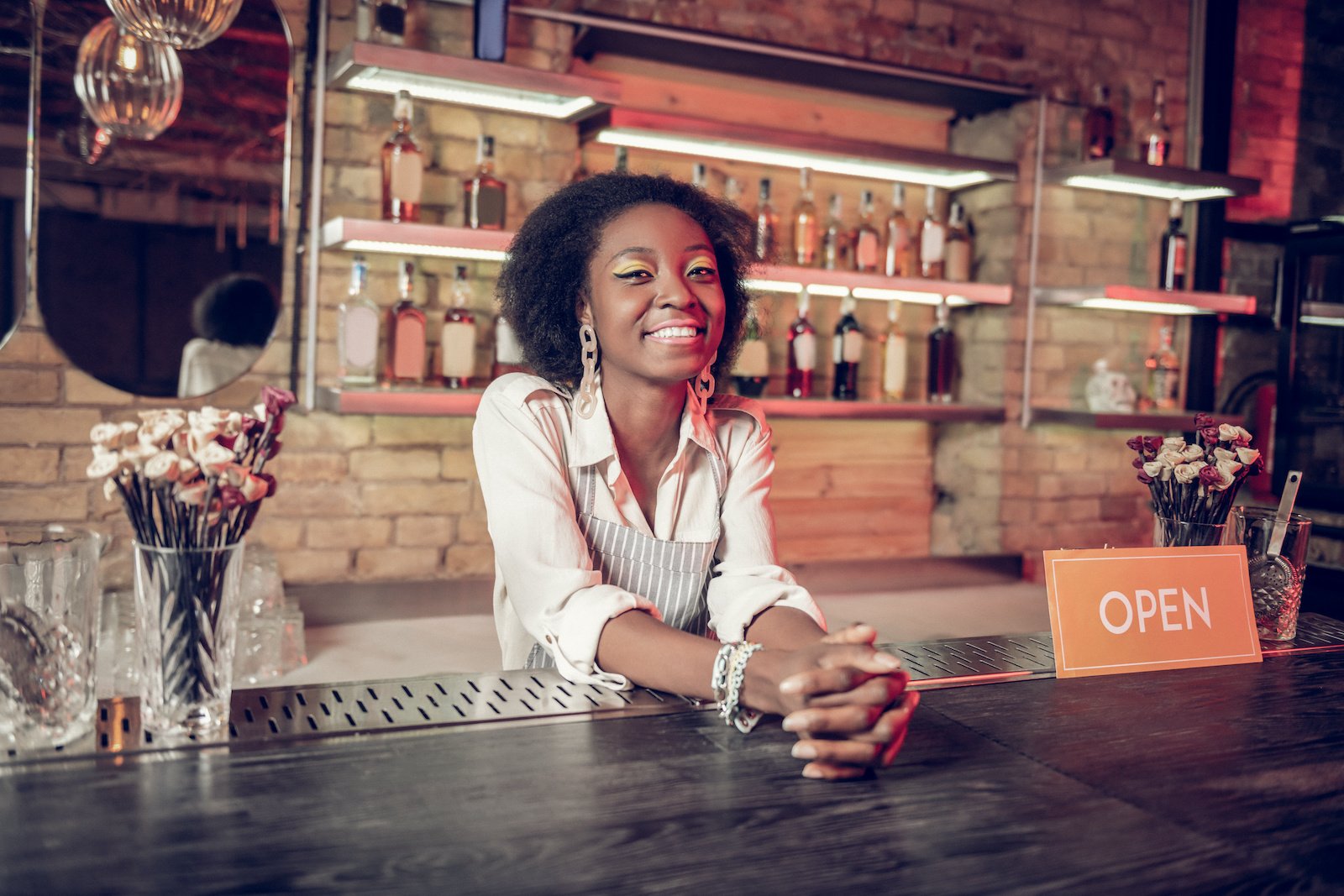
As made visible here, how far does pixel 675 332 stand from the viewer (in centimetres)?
131

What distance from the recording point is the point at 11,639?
2.58ft

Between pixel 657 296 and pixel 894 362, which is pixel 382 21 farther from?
pixel 894 362

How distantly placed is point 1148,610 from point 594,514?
25.1 inches

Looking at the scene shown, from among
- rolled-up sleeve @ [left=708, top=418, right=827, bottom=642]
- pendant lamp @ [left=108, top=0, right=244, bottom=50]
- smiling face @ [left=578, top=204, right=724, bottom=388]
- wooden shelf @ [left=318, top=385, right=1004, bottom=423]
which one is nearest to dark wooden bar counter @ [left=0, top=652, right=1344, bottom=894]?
rolled-up sleeve @ [left=708, top=418, right=827, bottom=642]

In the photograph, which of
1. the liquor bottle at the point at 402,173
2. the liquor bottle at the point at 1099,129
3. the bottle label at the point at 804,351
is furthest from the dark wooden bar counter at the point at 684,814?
the liquor bottle at the point at 1099,129

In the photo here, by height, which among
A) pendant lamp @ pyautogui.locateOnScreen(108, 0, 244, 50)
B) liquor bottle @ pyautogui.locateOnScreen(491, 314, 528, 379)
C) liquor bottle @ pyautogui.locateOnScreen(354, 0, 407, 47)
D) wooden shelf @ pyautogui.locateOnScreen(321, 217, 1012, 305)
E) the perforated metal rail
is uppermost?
liquor bottle @ pyautogui.locateOnScreen(354, 0, 407, 47)

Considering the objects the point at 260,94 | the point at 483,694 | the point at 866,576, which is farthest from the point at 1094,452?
the point at 483,694

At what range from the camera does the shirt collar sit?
1.34 metres

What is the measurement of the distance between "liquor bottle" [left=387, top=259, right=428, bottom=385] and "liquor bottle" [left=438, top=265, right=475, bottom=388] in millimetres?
66

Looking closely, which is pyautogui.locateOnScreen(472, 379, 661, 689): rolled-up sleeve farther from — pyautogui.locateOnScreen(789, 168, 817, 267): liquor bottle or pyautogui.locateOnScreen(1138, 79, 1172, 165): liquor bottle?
pyautogui.locateOnScreen(1138, 79, 1172, 165): liquor bottle

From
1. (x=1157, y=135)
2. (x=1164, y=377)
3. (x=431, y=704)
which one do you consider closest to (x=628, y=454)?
(x=431, y=704)

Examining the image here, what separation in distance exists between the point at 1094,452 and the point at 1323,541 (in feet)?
2.57

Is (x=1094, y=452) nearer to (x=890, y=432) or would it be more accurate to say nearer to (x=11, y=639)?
(x=890, y=432)

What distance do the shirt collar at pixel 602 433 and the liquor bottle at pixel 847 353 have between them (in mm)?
1909
